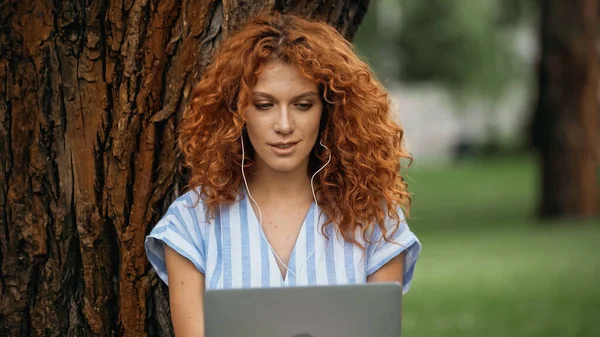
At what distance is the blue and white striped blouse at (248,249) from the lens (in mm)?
2889

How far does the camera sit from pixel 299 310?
2422mm

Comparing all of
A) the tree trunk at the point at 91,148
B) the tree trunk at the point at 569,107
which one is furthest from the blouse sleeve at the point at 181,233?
the tree trunk at the point at 569,107

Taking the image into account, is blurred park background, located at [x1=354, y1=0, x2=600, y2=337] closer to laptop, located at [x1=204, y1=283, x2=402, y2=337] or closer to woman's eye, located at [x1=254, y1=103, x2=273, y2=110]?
woman's eye, located at [x1=254, y1=103, x2=273, y2=110]

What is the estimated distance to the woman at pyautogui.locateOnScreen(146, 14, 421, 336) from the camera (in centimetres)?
288

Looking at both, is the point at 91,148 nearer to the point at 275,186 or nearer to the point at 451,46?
the point at 275,186

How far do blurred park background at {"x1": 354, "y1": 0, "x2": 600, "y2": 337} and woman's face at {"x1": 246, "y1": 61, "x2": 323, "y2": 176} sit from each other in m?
0.45

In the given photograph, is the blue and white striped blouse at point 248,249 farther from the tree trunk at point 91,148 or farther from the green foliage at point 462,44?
the green foliage at point 462,44

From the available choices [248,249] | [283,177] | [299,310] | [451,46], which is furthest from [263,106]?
[451,46]

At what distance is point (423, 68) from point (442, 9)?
4.46 meters

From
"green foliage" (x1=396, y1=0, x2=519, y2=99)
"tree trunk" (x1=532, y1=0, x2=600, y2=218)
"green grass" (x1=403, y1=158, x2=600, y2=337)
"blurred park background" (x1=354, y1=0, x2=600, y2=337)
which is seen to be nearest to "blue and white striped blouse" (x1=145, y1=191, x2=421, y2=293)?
"blurred park background" (x1=354, y1=0, x2=600, y2=337)

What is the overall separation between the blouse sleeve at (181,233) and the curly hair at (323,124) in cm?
5

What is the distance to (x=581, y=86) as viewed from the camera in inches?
544

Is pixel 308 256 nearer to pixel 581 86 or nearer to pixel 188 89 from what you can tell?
pixel 188 89

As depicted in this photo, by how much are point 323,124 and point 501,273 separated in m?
6.45
